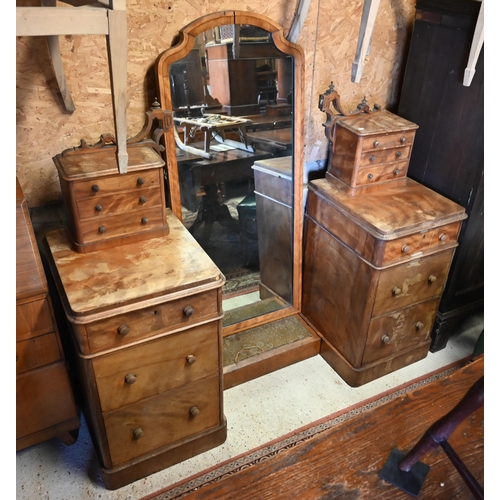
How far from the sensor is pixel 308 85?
2.07 m

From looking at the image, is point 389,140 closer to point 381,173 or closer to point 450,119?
point 381,173

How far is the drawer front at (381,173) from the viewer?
81.2 inches

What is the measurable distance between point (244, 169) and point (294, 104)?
14.8 inches

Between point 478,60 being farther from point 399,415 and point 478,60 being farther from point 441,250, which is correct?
point 399,415

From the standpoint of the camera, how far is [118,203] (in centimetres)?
164

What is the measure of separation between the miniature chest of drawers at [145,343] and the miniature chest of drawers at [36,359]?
0.32 ft

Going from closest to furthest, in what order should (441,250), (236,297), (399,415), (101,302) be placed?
(399,415), (101,302), (441,250), (236,297)

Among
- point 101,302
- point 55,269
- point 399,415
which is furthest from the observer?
point 55,269

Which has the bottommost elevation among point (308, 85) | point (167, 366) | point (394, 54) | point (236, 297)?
point (236, 297)

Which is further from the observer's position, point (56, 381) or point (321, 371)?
point (321, 371)

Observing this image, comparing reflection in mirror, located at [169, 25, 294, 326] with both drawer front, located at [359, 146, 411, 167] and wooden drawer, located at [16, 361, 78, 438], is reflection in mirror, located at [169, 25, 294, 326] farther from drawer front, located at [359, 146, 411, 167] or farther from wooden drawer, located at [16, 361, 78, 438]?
wooden drawer, located at [16, 361, 78, 438]

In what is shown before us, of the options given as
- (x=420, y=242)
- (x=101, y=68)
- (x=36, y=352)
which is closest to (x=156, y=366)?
(x=36, y=352)

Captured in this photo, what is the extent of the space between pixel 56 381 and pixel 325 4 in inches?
76.6

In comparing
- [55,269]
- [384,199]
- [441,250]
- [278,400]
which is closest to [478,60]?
[384,199]
